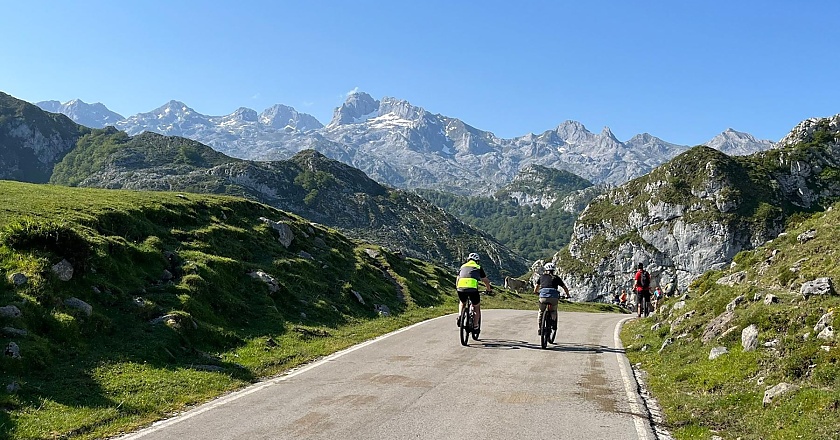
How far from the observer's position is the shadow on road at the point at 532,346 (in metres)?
19.0

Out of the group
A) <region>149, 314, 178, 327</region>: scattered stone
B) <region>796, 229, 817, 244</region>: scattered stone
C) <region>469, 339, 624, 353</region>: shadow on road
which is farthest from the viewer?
<region>796, 229, 817, 244</region>: scattered stone

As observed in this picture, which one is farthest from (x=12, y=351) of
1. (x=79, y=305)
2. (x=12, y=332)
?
(x=79, y=305)

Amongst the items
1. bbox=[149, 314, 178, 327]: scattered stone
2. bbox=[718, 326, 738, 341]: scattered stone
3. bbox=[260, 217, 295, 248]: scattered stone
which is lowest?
bbox=[149, 314, 178, 327]: scattered stone

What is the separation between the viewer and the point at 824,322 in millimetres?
11945

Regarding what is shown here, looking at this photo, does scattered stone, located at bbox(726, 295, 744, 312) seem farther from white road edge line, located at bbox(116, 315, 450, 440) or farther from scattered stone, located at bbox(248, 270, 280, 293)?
scattered stone, located at bbox(248, 270, 280, 293)

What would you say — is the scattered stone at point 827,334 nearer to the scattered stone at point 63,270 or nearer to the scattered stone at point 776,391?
the scattered stone at point 776,391

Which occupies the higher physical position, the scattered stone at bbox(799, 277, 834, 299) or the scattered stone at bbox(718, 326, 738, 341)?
the scattered stone at bbox(799, 277, 834, 299)

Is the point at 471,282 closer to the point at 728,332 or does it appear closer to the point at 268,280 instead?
the point at 728,332

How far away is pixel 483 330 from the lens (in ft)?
78.7

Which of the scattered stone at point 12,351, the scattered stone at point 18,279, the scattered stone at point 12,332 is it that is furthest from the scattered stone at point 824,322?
the scattered stone at point 18,279

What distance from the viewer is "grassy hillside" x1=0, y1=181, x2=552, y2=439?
1113cm

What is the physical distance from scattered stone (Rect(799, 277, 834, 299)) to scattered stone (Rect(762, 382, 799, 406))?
5.37 meters

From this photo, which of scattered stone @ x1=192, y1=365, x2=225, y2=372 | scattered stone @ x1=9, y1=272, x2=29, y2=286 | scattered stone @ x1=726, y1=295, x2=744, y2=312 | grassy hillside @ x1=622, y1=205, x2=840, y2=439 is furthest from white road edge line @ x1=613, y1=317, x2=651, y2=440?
scattered stone @ x1=9, y1=272, x2=29, y2=286

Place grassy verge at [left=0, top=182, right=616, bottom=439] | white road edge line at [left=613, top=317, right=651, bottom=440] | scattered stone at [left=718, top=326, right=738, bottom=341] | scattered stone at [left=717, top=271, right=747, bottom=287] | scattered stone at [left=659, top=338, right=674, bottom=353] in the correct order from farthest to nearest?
1. scattered stone at [left=717, top=271, right=747, bottom=287]
2. scattered stone at [left=659, top=338, right=674, bottom=353]
3. scattered stone at [left=718, top=326, right=738, bottom=341]
4. grassy verge at [left=0, top=182, right=616, bottom=439]
5. white road edge line at [left=613, top=317, right=651, bottom=440]
